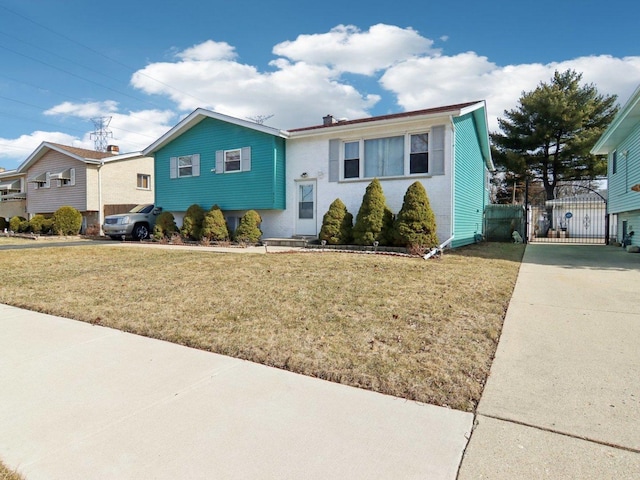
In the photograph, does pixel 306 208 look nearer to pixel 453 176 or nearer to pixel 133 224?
pixel 453 176

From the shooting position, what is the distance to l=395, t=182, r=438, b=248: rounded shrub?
1077 cm

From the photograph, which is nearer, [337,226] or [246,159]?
[337,226]

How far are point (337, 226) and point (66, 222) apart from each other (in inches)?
647

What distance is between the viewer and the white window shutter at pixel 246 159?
50.7 ft

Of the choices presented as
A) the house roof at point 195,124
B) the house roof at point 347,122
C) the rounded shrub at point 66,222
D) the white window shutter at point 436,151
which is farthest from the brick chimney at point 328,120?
the rounded shrub at point 66,222

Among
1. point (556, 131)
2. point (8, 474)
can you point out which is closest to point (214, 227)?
point (8, 474)

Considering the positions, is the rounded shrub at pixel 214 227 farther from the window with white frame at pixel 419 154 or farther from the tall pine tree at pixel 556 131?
the tall pine tree at pixel 556 131

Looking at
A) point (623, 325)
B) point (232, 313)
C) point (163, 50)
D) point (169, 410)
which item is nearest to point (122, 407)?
point (169, 410)

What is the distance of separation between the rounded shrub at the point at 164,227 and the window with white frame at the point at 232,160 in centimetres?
318

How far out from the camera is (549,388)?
281 centimetres

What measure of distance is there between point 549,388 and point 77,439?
10.3 feet

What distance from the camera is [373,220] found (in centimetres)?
1157

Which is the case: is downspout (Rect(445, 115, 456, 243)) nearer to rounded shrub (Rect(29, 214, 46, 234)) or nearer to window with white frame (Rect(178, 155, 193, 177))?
window with white frame (Rect(178, 155, 193, 177))

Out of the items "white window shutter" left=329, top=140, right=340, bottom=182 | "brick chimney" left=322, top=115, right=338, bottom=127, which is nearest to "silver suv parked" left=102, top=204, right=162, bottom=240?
"brick chimney" left=322, top=115, right=338, bottom=127
